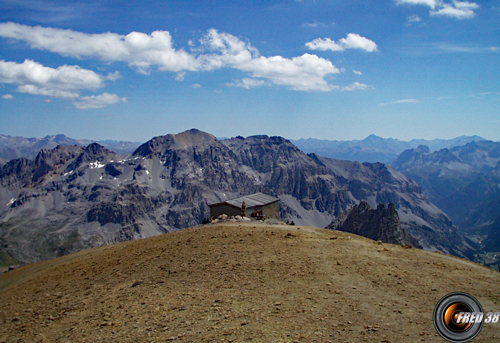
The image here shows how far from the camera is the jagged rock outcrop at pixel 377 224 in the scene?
152375 millimetres

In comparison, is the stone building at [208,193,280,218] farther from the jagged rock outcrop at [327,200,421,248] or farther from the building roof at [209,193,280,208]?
the jagged rock outcrop at [327,200,421,248]

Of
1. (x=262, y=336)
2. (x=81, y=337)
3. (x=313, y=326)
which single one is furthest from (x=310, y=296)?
(x=81, y=337)

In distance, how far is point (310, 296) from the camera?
12.7 metres

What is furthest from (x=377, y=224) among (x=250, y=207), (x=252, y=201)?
(x=250, y=207)

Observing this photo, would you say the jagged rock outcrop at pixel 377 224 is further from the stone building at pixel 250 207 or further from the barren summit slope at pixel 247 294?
the barren summit slope at pixel 247 294

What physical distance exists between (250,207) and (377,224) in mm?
141879

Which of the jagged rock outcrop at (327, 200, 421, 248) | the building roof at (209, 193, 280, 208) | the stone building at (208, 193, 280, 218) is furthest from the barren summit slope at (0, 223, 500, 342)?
the jagged rock outcrop at (327, 200, 421, 248)

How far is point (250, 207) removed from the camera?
3822 centimetres

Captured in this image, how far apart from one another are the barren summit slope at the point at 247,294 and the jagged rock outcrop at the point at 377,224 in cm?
14151

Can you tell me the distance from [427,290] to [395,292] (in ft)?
4.63

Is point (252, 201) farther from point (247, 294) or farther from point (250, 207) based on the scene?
point (247, 294)

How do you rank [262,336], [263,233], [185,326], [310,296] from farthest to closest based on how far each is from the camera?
[263,233] → [310,296] → [185,326] → [262,336]

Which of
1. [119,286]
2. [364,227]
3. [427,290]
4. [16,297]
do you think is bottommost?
[364,227]

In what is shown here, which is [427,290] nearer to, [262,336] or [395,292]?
Answer: [395,292]
